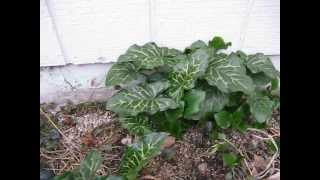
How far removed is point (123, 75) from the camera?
1876mm

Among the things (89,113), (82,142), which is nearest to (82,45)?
(89,113)

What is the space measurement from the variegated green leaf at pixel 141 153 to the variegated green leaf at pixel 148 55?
1.02ft

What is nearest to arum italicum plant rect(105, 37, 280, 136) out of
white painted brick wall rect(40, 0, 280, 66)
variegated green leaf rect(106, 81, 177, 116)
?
variegated green leaf rect(106, 81, 177, 116)

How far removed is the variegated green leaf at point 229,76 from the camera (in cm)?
178

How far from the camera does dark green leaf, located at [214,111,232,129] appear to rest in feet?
5.90

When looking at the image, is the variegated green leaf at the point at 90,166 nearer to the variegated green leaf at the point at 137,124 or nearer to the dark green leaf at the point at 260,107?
the variegated green leaf at the point at 137,124

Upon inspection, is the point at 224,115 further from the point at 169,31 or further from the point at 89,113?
the point at 89,113

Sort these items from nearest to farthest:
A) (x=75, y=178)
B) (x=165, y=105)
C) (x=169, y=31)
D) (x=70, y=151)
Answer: (x=75, y=178)
(x=165, y=105)
(x=70, y=151)
(x=169, y=31)

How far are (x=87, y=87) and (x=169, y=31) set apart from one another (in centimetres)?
43

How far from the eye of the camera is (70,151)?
1.86 meters

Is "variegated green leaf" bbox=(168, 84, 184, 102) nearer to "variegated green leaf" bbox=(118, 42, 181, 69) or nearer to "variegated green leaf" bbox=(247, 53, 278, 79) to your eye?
"variegated green leaf" bbox=(118, 42, 181, 69)

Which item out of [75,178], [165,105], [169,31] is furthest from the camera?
[169,31]

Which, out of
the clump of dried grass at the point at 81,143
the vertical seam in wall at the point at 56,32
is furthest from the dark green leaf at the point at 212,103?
the vertical seam in wall at the point at 56,32

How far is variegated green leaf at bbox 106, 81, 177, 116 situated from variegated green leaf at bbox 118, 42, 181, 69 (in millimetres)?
79
